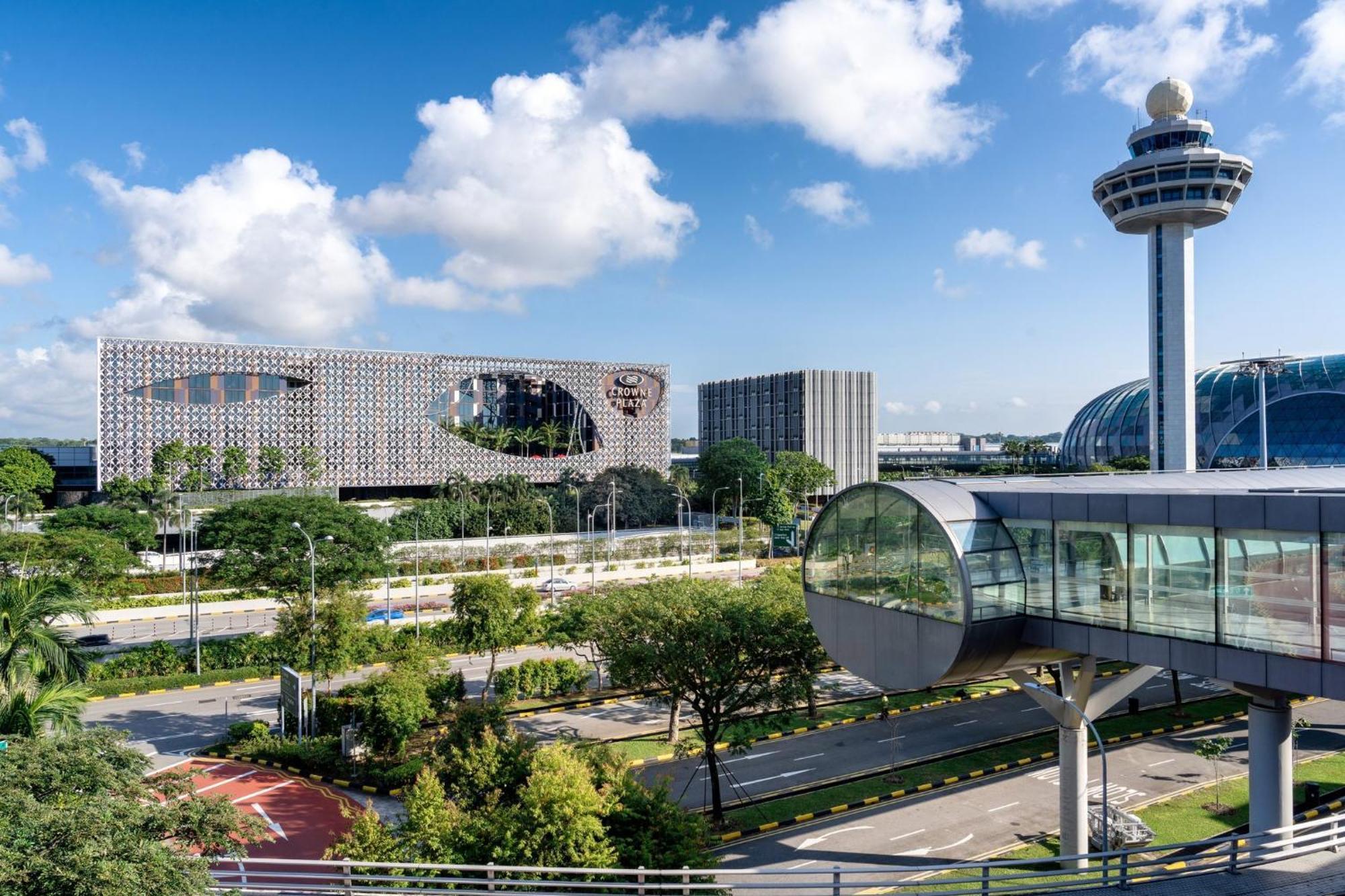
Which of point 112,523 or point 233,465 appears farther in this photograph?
point 233,465

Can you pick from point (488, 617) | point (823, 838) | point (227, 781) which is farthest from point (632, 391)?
point (823, 838)

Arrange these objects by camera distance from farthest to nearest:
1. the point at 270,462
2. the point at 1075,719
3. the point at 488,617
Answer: the point at 270,462
the point at 488,617
the point at 1075,719

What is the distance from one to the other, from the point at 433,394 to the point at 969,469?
406 feet

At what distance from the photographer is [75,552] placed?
1678 inches

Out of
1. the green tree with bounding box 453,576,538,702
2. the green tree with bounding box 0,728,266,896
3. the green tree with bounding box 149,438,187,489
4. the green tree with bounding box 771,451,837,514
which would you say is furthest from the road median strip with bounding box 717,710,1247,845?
the green tree with bounding box 149,438,187,489

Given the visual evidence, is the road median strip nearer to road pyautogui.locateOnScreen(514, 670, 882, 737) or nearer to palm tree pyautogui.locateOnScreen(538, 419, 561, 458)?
road pyautogui.locateOnScreen(514, 670, 882, 737)

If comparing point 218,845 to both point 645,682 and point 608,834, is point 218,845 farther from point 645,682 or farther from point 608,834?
point 645,682

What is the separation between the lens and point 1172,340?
74688 mm

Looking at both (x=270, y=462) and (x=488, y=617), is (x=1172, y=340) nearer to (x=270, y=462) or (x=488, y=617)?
(x=488, y=617)

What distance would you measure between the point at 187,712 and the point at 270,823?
13.7 meters

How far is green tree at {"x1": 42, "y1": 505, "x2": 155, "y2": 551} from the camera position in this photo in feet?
187

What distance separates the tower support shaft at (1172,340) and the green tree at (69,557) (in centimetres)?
7926

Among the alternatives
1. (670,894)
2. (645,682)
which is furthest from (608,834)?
(645,682)

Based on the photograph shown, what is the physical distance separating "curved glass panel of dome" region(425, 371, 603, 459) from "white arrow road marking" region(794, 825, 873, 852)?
256 ft
